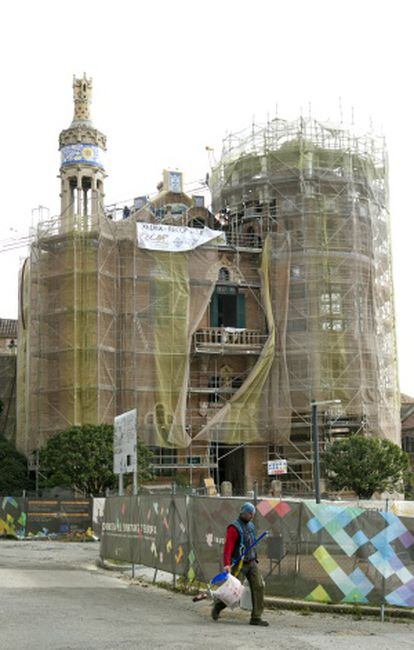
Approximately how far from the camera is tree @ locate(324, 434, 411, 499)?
50.0 meters

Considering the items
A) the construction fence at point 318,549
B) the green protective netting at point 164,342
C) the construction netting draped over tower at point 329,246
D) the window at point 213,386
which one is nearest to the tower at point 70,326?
the green protective netting at point 164,342

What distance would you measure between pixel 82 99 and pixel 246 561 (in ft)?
174

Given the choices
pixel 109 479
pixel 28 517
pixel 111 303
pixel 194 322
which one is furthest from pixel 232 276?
pixel 28 517

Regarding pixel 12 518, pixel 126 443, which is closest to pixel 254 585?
pixel 126 443

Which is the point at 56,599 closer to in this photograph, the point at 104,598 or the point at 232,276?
the point at 104,598

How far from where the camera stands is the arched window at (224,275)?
59.4 m

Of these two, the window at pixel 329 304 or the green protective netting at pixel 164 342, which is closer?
the green protective netting at pixel 164 342

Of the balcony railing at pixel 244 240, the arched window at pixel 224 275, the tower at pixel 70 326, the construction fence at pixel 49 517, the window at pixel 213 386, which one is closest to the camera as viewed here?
the construction fence at pixel 49 517

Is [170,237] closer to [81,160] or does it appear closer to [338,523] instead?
[81,160]

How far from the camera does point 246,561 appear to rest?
13555 mm

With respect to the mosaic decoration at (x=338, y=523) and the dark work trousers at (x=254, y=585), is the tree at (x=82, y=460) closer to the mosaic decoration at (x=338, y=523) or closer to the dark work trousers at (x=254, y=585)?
the mosaic decoration at (x=338, y=523)

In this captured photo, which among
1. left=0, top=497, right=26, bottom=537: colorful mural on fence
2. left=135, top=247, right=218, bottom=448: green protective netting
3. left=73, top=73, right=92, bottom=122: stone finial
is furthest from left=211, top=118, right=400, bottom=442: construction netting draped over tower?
left=0, top=497, right=26, bottom=537: colorful mural on fence

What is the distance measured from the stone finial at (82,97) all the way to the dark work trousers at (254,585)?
170 feet

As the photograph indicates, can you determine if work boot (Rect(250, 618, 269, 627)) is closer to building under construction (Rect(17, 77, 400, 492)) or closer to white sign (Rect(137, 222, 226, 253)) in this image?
building under construction (Rect(17, 77, 400, 492))
